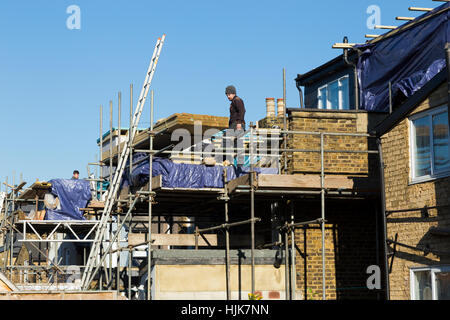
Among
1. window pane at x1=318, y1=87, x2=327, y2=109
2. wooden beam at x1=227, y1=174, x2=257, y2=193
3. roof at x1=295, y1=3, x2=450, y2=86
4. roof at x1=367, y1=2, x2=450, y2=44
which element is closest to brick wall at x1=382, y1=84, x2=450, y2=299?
wooden beam at x1=227, y1=174, x2=257, y2=193

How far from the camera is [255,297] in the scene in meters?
17.9

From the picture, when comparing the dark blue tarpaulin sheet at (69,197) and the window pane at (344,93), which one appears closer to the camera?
the window pane at (344,93)

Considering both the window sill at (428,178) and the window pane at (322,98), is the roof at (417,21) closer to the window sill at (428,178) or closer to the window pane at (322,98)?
the window pane at (322,98)

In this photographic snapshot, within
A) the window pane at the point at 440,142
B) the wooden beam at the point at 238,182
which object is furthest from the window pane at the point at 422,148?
the wooden beam at the point at 238,182

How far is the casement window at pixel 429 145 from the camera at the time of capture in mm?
16094

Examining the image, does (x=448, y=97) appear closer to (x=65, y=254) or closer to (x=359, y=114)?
(x=359, y=114)

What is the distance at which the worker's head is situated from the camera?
65.4 feet

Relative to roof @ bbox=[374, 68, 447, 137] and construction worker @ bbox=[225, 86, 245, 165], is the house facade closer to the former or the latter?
roof @ bbox=[374, 68, 447, 137]

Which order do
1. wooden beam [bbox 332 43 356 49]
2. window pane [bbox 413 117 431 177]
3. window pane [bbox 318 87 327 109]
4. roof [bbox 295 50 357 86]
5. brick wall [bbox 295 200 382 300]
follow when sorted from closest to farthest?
window pane [bbox 413 117 431 177]
brick wall [bbox 295 200 382 300]
wooden beam [bbox 332 43 356 49]
roof [bbox 295 50 357 86]
window pane [bbox 318 87 327 109]

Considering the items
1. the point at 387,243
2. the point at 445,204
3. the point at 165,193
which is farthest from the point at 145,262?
the point at 445,204

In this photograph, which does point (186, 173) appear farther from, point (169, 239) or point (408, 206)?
point (408, 206)

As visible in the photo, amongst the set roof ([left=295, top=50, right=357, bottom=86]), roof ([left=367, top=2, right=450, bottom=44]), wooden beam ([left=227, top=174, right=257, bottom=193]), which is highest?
roof ([left=367, top=2, right=450, bottom=44])

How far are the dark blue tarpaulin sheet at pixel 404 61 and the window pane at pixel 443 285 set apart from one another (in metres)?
Answer: 5.98

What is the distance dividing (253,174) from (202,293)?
10.2 feet
